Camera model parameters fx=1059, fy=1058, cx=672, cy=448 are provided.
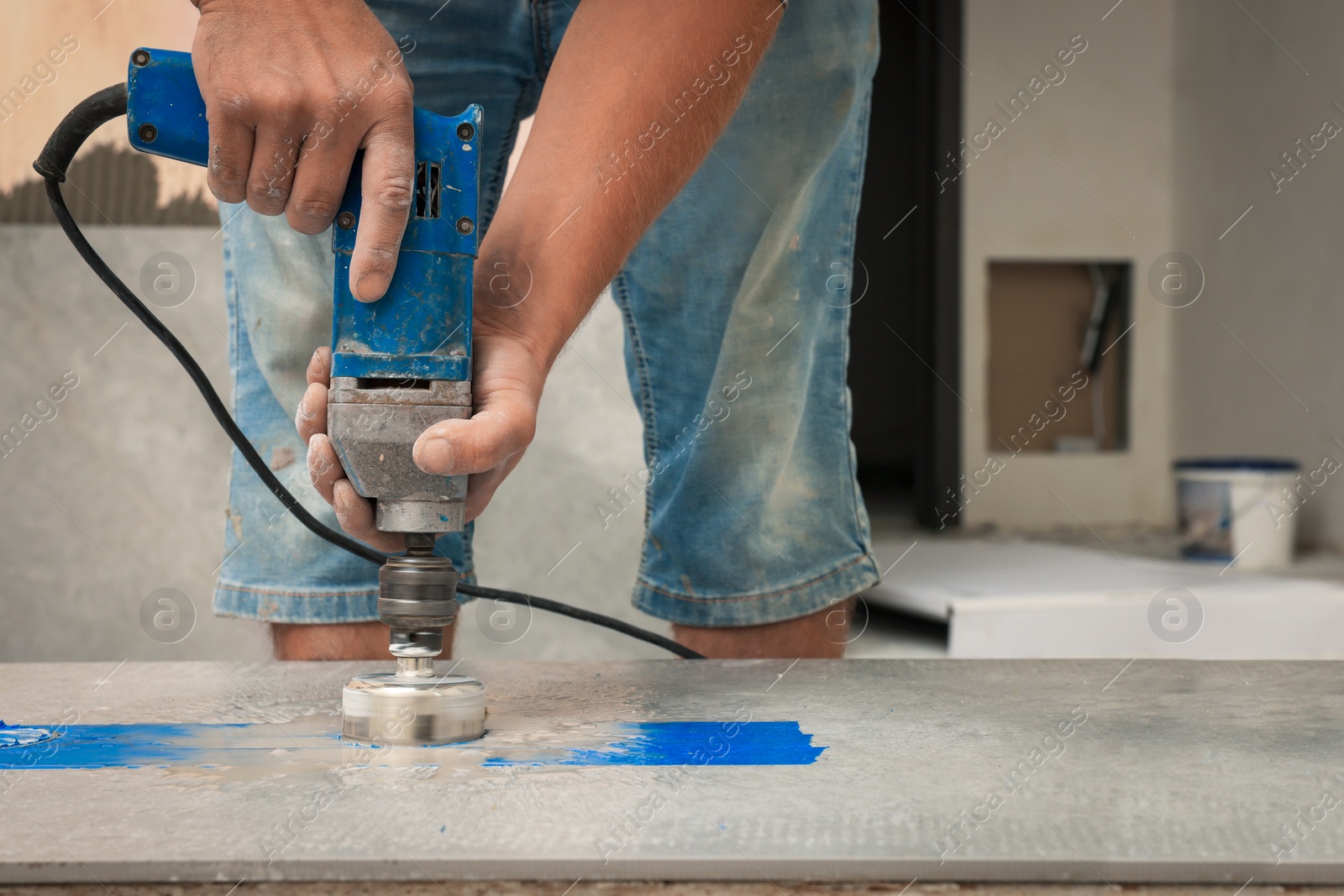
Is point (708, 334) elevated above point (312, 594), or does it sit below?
above

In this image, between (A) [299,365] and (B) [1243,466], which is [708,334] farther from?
(B) [1243,466]

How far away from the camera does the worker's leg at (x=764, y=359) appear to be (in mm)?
1124

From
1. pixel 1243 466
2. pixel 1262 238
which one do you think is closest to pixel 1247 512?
pixel 1243 466

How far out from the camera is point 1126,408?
133 inches

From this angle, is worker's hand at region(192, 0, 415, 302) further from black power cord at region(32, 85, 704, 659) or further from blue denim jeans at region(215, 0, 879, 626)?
blue denim jeans at region(215, 0, 879, 626)

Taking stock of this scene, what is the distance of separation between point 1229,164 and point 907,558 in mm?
1522

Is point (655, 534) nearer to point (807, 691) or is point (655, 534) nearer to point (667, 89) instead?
point (807, 691)

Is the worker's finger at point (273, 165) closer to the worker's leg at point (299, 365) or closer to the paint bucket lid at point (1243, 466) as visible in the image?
the worker's leg at point (299, 365)

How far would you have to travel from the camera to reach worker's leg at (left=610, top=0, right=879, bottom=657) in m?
1.12

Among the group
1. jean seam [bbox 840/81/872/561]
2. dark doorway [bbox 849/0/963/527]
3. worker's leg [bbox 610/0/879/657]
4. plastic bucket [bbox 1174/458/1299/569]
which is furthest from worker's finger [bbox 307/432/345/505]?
dark doorway [bbox 849/0/963/527]

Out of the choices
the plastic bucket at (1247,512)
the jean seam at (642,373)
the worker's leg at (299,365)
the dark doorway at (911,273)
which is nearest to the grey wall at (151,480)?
the jean seam at (642,373)

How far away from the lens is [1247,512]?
2387 mm

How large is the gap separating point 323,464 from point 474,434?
0.11m

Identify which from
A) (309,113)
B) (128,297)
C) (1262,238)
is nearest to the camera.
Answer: (309,113)
